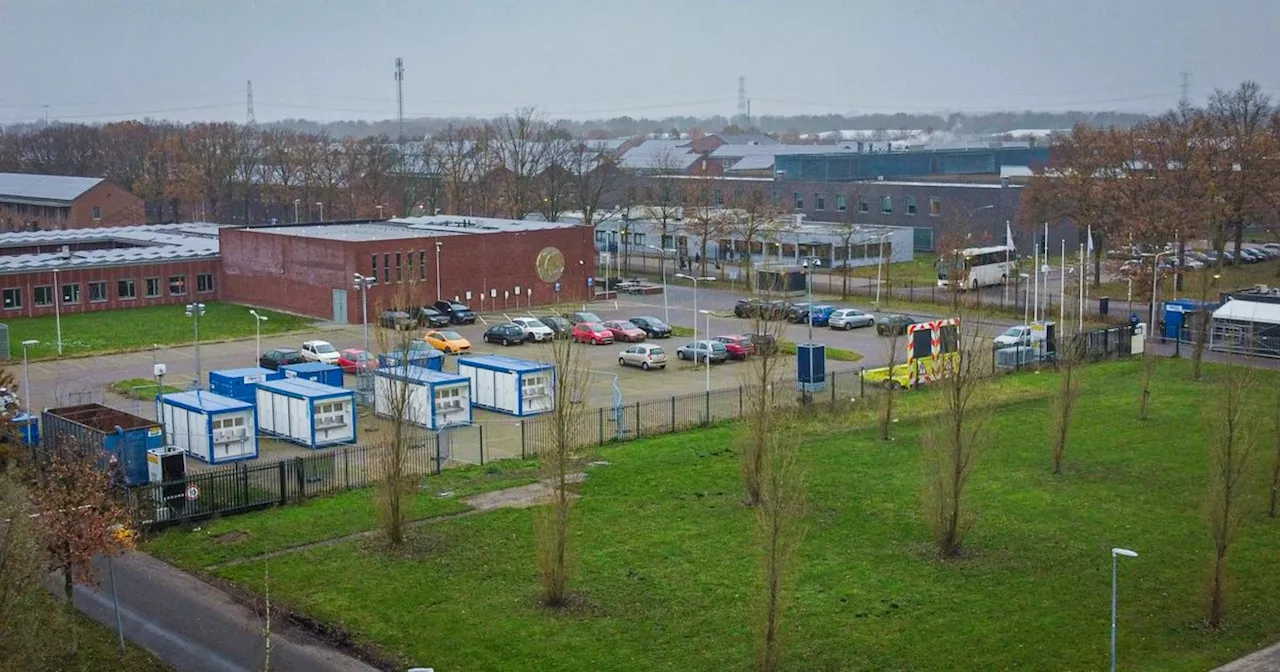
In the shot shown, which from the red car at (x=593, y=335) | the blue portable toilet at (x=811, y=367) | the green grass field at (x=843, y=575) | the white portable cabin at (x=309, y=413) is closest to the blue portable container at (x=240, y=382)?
the white portable cabin at (x=309, y=413)

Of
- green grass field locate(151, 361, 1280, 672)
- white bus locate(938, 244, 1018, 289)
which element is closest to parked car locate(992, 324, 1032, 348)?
green grass field locate(151, 361, 1280, 672)

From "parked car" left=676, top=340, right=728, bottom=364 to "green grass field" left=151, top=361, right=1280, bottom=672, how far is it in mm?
14002

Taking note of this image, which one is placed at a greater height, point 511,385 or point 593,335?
point 511,385

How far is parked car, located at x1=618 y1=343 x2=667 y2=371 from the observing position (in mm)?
43594

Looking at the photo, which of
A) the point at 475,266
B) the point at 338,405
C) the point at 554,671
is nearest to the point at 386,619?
the point at 554,671

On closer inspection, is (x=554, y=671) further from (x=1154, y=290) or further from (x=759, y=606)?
(x=1154, y=290)

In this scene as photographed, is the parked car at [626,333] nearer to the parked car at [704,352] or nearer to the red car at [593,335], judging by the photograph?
the red car at [593,335]

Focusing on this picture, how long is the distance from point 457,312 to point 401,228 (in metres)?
11.1

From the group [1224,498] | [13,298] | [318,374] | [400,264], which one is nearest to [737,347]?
[318,374]

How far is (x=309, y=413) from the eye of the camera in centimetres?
3244

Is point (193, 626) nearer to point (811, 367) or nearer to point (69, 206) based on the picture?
point (811, 367)

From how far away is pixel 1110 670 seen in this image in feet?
59.3

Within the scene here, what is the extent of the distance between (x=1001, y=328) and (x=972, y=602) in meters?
32.5

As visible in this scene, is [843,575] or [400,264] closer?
[843,575]
